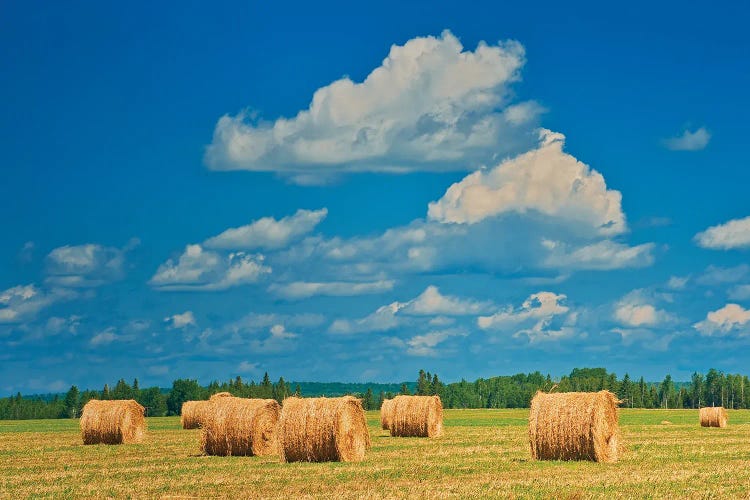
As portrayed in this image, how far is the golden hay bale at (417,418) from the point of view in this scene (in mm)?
43688

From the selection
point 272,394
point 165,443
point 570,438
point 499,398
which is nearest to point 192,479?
point 570,438

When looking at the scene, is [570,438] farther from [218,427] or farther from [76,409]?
[76,409]

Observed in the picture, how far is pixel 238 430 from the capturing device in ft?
107

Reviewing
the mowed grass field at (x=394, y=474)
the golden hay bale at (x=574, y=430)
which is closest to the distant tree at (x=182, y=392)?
the mowed grass field at (x=394, y=474)

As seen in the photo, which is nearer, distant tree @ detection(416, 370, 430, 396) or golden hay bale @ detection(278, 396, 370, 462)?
golden hay bale @ detection(278, 396, 370, 462)

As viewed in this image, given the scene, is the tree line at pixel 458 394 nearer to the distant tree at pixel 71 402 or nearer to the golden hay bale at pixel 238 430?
the distant tree at pixel 71 402

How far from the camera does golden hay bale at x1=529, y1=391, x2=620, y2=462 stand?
29.3m

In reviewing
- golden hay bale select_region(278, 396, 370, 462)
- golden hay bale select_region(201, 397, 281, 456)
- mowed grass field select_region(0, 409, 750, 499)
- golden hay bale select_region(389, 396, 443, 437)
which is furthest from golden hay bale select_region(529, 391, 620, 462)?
golden hay bale select_region(389, 396, 443, 437)

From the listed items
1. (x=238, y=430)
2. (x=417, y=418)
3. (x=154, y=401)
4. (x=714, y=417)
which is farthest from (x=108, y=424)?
(x=154, y=401)

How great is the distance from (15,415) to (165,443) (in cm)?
9499

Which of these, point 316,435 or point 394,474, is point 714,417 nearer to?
point 316,435

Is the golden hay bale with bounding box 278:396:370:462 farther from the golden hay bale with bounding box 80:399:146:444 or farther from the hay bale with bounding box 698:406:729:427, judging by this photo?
the hay bale with bounding box 698:406:729:427

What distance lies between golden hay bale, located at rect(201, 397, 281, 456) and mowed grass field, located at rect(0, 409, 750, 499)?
820mm

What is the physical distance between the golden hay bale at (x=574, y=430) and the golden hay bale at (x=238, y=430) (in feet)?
28.2
